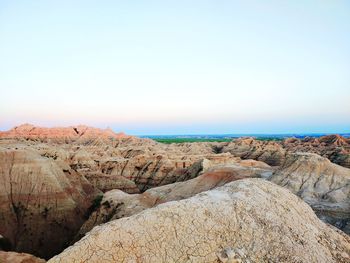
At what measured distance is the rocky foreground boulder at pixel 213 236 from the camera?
8328 millimetres

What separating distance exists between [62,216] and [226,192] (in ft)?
71.2

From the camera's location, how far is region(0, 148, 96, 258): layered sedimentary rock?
2669 cm

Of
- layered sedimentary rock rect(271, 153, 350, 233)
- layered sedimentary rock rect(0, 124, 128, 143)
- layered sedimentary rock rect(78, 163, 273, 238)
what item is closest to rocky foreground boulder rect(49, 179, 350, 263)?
layered sedimentary rock rect(271, 153, 350, 233)

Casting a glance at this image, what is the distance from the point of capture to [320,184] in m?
22.7

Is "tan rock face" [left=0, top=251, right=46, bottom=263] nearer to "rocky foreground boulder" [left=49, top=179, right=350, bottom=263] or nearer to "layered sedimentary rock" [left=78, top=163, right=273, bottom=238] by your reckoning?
"rocky foreground boulder" [left=49, top=179, right=350, bottom=263]

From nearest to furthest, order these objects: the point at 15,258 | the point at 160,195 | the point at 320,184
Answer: the point at 15,258, the point at 320,184, the point at 160,195

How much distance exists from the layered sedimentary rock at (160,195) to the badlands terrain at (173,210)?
0.09 metres

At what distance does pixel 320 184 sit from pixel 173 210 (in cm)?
1644

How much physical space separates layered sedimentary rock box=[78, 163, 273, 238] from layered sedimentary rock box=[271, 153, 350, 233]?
3.20m

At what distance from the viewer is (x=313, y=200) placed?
21.3 m

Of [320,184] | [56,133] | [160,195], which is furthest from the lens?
[56,133]

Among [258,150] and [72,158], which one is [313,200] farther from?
[258,150]

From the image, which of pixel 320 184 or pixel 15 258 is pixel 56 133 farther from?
pixel 15 258

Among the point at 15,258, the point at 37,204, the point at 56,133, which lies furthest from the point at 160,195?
the point at 56,133
